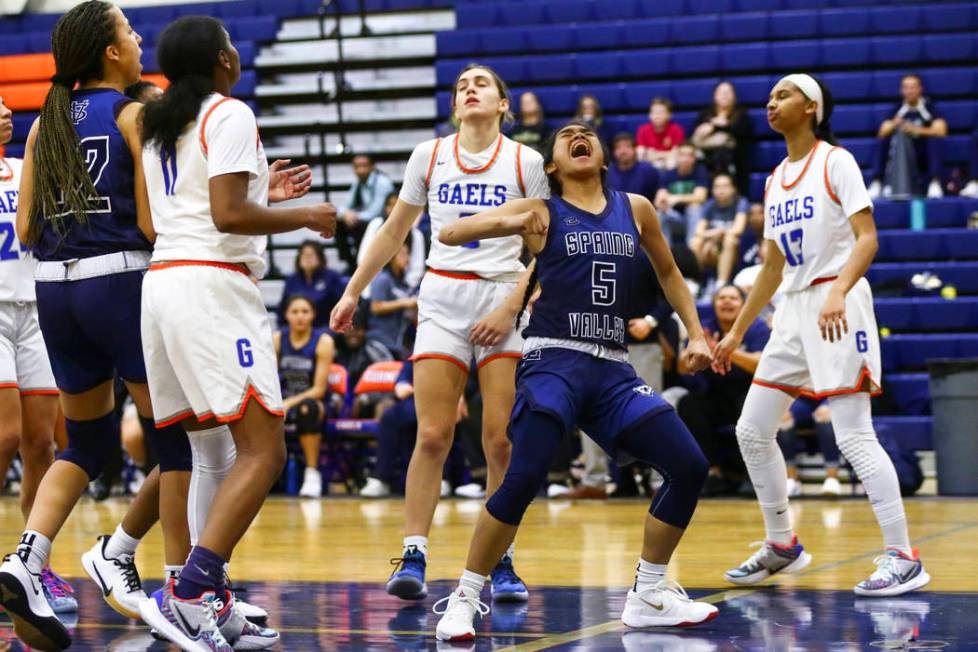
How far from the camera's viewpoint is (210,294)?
13.5 ft

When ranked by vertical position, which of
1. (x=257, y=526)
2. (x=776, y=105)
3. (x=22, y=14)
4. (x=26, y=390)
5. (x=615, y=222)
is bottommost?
(x=257, y=526)

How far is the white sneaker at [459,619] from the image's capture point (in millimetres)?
4352

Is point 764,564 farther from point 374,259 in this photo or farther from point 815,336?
point 374,259

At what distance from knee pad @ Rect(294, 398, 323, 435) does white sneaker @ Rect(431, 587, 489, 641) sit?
647 centimetres

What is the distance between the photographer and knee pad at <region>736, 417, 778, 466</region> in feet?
18.7

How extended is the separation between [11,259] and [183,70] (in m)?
1.61

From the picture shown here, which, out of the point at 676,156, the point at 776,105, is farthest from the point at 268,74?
the point at 776,105

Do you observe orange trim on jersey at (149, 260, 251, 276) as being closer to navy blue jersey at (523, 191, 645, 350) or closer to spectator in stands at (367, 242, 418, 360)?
navy blue jersey at (523, 191, 645, 350)

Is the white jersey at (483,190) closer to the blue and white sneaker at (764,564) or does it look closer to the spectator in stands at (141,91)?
the spectator in stands at (141,91)

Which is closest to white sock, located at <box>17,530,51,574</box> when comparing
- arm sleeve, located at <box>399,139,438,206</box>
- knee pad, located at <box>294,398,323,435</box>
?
arm sleeve, located at <box>399,139,438,206</box>

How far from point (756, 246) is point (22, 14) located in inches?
429

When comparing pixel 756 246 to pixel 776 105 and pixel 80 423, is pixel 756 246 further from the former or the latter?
pixel 80 423

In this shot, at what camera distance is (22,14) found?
18703 millimetres

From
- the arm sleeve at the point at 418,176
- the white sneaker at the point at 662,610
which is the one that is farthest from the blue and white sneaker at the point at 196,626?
the arm sleeve at the point at 418,176
